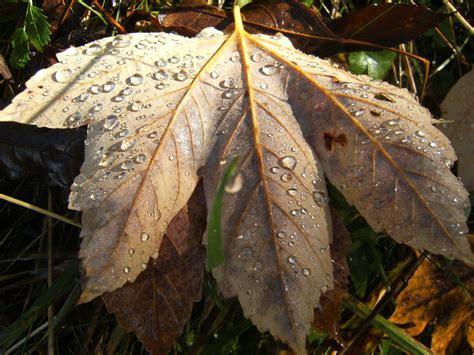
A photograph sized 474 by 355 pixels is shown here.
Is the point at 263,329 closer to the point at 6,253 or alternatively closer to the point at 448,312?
the point at 448,312

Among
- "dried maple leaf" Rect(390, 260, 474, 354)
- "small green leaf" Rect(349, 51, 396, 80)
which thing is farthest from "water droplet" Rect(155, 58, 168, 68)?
"dried maple leaf" Rect(390, 260, 474, 354)

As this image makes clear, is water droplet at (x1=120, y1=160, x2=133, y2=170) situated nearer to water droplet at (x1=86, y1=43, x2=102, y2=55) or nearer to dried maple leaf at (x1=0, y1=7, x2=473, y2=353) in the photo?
dried maple leaf at (x1=0, y1=7, x2=473, y2=353)

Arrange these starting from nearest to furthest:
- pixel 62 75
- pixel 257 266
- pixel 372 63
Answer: pixel 257 266
pixel 62 75
pixel 372 63

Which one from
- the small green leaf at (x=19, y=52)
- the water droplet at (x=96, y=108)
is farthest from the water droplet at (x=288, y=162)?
the small green leaf at (x=19, y=52)

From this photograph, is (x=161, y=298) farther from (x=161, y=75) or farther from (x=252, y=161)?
(x=161, y=75)

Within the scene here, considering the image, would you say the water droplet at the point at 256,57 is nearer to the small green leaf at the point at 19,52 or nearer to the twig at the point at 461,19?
the small green leaf at the point at 19,52

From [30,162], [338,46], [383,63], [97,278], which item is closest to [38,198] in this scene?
[30,162]

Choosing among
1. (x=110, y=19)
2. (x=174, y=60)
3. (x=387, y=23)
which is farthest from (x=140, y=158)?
(x=387, y=23)
